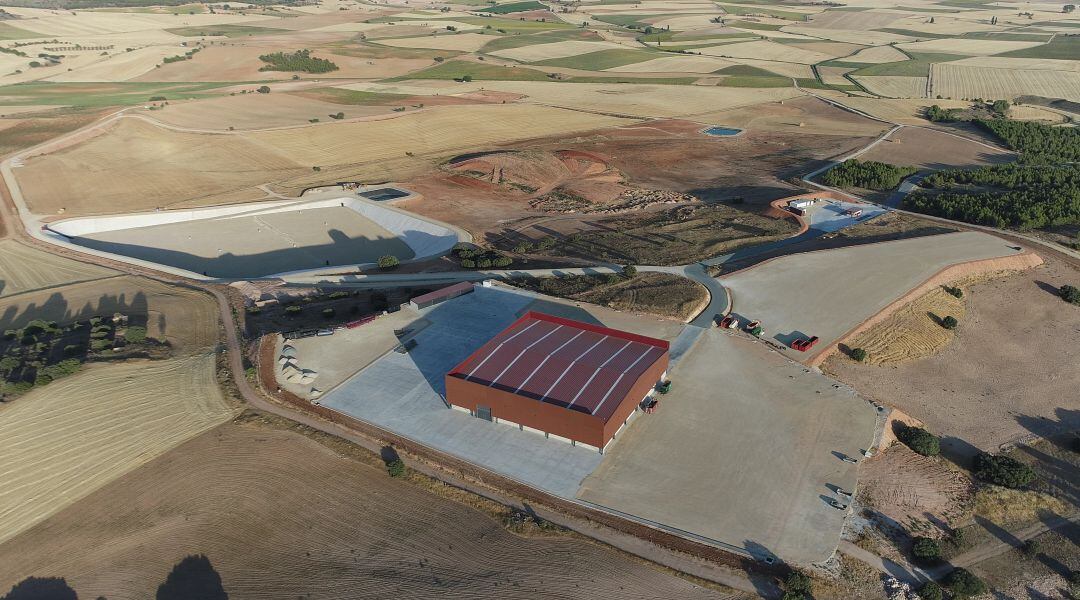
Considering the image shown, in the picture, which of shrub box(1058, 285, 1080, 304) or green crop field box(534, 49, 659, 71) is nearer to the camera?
shrub box(1058, 285, 1080, 304)

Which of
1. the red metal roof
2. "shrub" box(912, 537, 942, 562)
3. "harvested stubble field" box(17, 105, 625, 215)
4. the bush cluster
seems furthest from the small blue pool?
"shrub" box(912, 537, 942, 562)

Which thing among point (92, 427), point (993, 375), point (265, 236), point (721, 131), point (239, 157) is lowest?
point (993, 375)

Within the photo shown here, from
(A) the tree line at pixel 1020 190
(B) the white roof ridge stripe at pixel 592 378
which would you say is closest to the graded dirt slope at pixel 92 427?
(B) the white roof ridge stripe at pixel 592 378

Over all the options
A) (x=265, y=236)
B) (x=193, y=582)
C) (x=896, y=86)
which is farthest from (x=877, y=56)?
(x=193, y=582)

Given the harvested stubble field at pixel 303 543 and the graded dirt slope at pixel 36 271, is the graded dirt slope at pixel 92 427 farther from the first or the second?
the graded dirt slope at pixel 36 271

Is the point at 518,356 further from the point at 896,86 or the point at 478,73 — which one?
the point at 896,86

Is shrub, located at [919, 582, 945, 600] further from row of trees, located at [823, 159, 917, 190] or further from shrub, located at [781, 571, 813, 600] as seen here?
row of trees, located at [823, 159, 917, 190]
